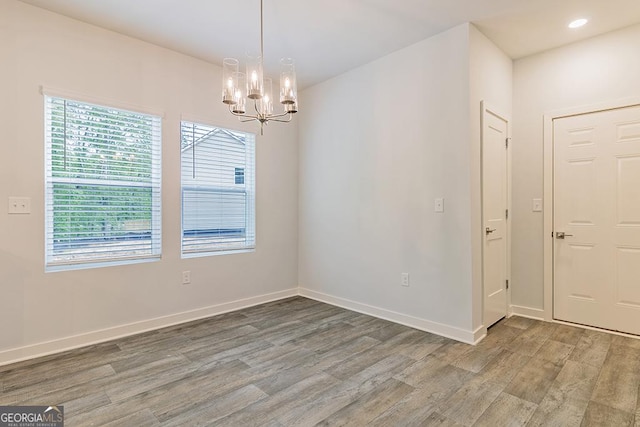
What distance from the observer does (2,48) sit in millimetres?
2541

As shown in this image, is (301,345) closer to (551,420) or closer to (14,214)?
(551,420)

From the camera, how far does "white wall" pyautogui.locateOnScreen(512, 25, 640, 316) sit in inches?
122

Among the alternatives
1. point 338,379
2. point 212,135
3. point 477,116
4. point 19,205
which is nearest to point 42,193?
point 19,205

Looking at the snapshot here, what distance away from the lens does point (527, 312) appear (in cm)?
362

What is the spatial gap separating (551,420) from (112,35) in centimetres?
441

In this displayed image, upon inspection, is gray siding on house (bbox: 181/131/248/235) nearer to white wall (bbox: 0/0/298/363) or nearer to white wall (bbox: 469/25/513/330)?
white wall (bbox: 0/0/298/363)

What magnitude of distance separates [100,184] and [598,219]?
4.68m

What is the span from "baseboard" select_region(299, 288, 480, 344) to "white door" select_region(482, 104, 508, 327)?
1.04ft

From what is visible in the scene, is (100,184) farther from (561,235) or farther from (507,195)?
(561,235)

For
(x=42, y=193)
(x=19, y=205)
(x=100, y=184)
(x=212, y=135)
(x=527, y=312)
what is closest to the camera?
(x=19, y=205)

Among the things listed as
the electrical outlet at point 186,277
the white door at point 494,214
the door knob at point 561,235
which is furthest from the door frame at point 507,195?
the electrical outlet at point 186,277

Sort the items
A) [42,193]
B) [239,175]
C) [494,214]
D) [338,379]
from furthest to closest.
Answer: [239,175] < [494,214] < [42,193] < [338,379]

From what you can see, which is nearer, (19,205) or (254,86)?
(254,86)

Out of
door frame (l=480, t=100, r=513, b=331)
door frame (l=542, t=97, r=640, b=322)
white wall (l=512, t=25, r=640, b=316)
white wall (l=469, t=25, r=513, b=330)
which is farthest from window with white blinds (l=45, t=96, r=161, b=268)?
door frame (l=542, t=97, r=640, b=322)
